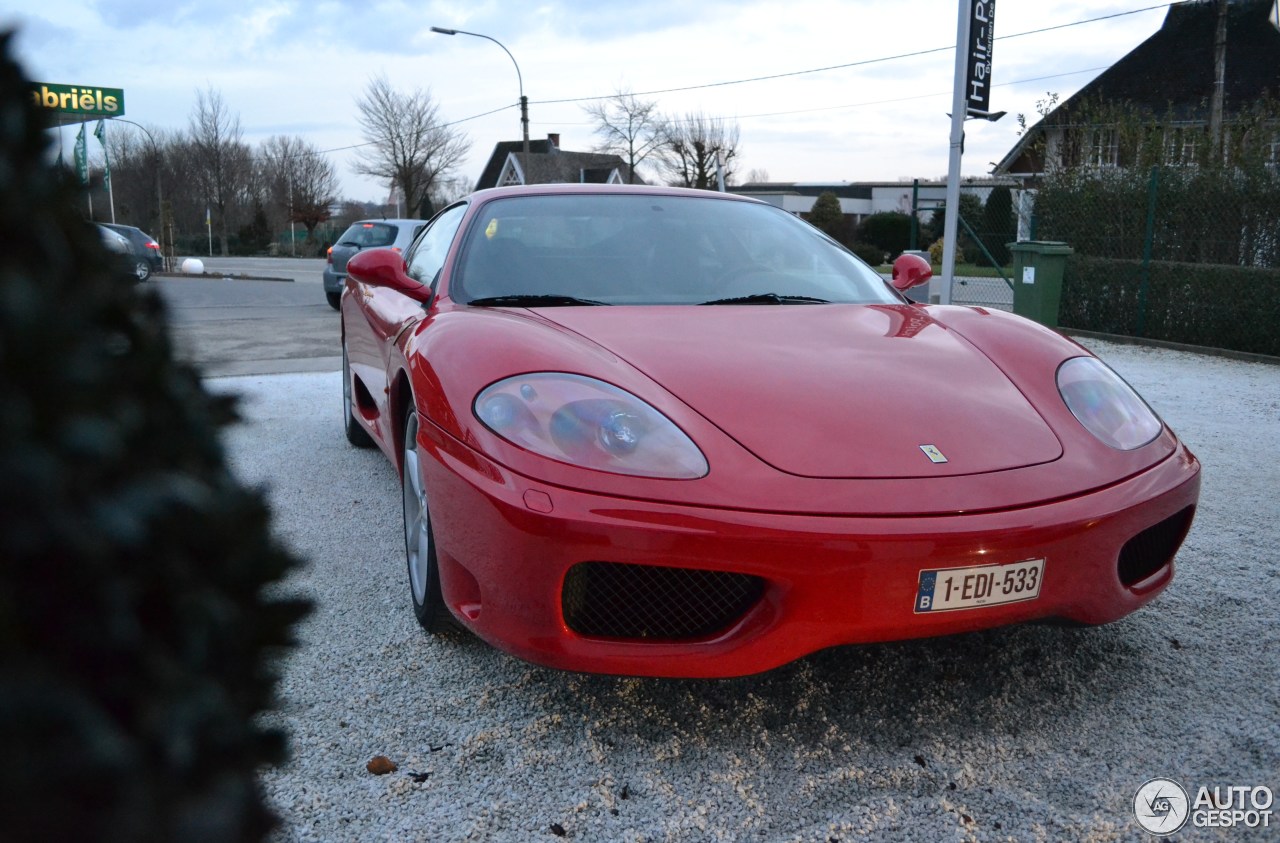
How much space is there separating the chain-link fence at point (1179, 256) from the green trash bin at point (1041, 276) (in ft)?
1.53

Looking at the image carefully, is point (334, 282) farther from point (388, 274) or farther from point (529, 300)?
point (529, 300)

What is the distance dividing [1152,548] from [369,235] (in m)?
15.1

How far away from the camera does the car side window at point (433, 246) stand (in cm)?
361

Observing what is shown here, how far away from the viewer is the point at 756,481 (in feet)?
6.96

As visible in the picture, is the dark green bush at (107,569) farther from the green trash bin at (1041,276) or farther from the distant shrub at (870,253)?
the distant shrub at (870,253)

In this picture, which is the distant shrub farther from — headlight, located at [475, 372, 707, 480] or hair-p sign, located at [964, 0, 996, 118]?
headlight, located at [475, 372, 707, 480]

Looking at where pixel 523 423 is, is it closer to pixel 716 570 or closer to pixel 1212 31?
pixel 716 570

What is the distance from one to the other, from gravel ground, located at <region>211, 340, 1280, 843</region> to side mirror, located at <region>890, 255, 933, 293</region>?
4.48ft

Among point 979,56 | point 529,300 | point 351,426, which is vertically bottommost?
point 351,426

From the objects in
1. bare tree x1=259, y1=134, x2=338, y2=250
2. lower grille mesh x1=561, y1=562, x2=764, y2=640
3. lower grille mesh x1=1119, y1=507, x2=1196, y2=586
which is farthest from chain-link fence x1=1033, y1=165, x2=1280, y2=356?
bare tree x1=259, y1=134, x2=338, y2=250

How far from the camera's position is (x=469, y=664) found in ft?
8.89

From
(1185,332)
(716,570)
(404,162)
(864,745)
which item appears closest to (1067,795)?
(864,745)

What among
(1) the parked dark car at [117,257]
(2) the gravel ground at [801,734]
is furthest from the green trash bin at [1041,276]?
(1) the parked dark car at [117,257]

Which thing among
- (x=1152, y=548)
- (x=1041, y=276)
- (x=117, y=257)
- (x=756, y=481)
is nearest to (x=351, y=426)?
(x=756, y=481)
